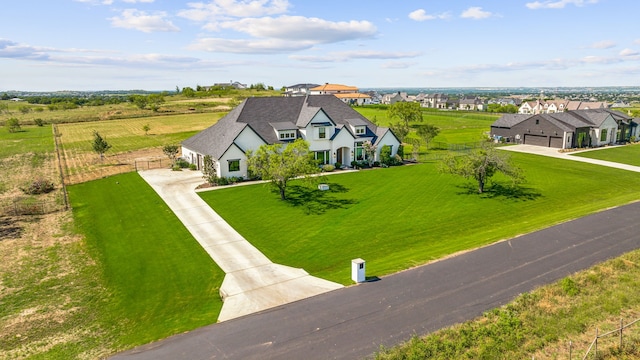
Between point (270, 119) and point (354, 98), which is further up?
point (354, 98)

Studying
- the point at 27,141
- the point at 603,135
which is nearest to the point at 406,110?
the point at 603,135

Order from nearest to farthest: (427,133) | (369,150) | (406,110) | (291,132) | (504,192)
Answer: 1. (504,192)
2. (291,132)
3. (369,150)
4. (427,133)
5. (406,110)

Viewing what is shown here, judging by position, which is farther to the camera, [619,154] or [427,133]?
[427,133]

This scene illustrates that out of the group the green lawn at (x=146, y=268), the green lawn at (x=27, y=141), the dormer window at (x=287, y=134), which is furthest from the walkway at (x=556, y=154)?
the green lawn at (x=27, y=141)

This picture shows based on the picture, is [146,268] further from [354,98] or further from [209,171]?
[354,98]

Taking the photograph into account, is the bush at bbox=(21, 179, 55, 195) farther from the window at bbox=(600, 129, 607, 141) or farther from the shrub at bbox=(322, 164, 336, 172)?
the window at bbox=(600, 129, 607, 141)

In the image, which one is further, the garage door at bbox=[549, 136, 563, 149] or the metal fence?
the garage door at bbox=[549, 136, 563, 149]

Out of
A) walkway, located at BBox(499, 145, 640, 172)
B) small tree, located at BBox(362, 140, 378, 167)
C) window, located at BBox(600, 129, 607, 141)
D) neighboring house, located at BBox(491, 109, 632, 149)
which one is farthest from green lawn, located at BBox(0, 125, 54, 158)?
window, located at BBox(600, 129, 607, 141)
